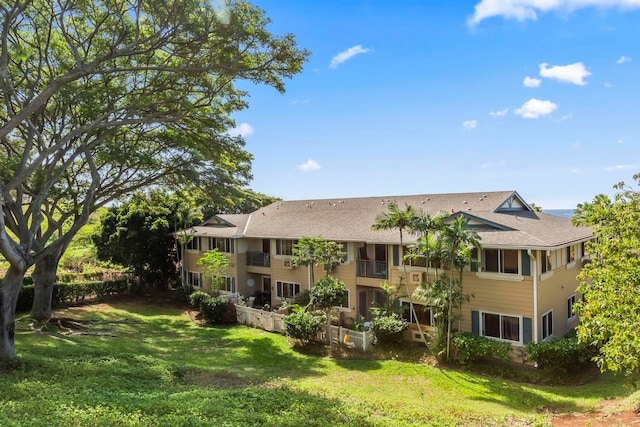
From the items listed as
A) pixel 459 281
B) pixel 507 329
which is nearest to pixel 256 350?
pixel 459 281

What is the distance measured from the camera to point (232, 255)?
89.1ft

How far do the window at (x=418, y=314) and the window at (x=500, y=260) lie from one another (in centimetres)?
349

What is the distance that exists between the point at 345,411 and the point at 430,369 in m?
8.56

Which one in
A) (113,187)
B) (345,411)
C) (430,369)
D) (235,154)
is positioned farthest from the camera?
(113,187)

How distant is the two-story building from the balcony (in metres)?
0.06

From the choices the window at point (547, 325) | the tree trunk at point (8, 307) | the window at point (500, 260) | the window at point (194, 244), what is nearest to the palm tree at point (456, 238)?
the window at point (500, 260)

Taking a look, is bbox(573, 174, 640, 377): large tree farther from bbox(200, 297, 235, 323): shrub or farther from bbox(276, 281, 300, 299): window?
bbox(200, 297, 235, 323): shrub

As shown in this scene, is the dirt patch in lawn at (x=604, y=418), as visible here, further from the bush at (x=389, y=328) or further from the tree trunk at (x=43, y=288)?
the tree trunk at (x=43, y=288)

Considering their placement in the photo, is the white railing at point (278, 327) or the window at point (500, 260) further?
the white railing at point (278, 327)

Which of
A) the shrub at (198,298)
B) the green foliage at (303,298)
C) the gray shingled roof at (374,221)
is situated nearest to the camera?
the gray shingled roof at (374,221)

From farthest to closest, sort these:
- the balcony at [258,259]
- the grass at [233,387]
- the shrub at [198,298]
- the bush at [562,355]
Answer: the balcony at [258,259]
the shrub at [198,298]
the bush at [562,355]
the grass at [233,387]

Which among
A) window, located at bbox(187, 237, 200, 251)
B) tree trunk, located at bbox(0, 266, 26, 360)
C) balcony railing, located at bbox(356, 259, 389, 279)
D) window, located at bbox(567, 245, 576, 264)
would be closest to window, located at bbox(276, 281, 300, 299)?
balcony railing, located at bbox(356, 259, 389, 279)

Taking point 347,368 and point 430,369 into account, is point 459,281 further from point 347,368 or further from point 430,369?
point 347,368

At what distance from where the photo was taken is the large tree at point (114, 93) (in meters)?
12.7
